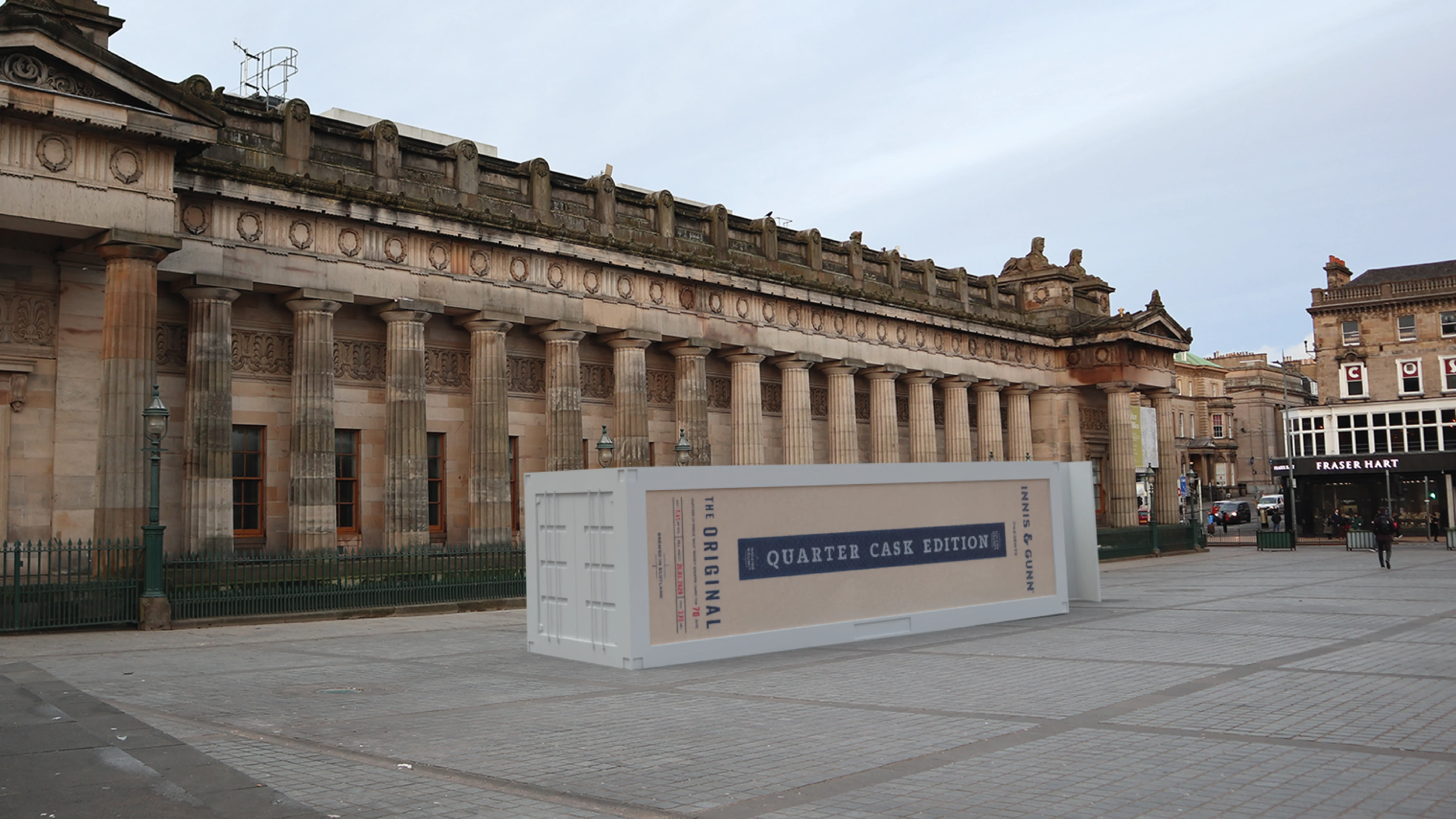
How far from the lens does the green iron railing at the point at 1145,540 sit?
40062 mm

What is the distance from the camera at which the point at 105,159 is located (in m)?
19.9

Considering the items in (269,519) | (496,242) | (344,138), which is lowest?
(269,519)

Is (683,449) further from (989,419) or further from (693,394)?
(989,419)

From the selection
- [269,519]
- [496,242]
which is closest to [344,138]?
[496,242]

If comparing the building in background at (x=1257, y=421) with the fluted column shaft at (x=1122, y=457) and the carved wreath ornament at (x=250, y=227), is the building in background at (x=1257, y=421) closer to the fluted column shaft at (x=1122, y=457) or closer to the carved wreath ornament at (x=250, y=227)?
the fluted column shaft at (x=1122, y=457)

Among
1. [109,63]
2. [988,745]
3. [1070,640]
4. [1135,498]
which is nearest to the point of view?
[988,745]

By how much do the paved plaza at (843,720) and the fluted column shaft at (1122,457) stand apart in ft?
94.7

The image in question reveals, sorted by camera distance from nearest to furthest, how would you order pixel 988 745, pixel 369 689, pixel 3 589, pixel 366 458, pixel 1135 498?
pixel 988 745, pixel 369 689, pixel 3 589, pixel 366 458, pixel 1135 498

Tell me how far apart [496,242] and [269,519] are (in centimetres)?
817

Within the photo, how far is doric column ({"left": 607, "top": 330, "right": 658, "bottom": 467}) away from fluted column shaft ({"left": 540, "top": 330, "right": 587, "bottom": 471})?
1685 mm

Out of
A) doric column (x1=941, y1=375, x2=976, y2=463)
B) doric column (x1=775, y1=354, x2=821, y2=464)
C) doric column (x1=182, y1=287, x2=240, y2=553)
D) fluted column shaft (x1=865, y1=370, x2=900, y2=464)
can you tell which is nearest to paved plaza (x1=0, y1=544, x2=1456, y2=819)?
doric column (x1=182, y1=287, x2=240, y2=553)

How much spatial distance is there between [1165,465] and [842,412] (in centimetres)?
2164

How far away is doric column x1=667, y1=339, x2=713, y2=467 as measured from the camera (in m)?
31.6

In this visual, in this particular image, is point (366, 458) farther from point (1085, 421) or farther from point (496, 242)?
point (1085, 421)
